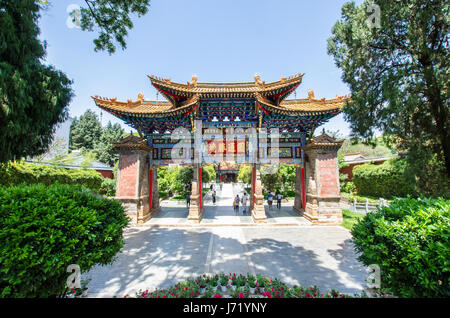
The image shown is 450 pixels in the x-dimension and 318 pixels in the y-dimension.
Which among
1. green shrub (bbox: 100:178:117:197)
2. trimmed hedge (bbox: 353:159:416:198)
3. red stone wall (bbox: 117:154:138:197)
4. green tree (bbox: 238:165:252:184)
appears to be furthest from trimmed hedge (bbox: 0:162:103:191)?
trimmed hedge (bbox: 353:159:416:198)

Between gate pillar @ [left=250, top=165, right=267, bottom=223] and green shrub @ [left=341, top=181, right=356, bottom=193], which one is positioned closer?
gate pillar @ [left=250, top=165, right=267, bottom=223]

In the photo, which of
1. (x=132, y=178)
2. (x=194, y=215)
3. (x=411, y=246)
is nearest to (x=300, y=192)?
(x=194, y=215)

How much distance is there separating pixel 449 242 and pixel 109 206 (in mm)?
5952

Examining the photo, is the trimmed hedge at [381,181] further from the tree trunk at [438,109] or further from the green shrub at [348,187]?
the tree trunk at [438,109]

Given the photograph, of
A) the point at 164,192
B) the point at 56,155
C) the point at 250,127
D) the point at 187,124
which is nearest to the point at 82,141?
the point at 56,155

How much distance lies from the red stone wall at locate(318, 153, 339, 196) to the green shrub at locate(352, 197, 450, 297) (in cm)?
591

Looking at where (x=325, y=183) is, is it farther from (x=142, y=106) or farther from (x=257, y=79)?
(x=142, y=106)

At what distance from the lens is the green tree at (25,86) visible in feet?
16.2

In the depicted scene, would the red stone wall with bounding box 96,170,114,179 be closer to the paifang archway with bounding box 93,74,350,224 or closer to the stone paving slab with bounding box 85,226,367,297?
the paifang archway with bounding box 93,74,350,224

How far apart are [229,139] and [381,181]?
15.9 m

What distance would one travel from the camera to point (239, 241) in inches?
296

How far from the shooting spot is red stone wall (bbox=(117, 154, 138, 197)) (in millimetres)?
9836

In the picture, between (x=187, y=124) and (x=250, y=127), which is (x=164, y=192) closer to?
(x=187, y=124)

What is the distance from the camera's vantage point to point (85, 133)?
3997 cm
